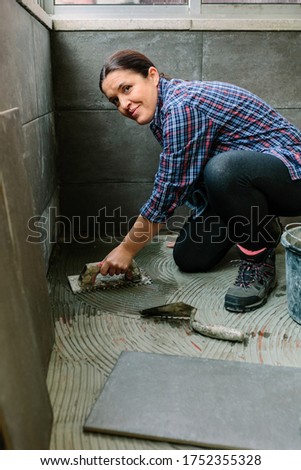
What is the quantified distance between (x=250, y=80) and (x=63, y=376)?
190 centimetres

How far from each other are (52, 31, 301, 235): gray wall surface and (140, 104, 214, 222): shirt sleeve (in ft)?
A: 3.10

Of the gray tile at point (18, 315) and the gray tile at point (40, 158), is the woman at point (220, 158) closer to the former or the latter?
the gray tile at point (40, 158)

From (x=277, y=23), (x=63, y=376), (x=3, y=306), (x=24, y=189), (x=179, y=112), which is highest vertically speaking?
(x=277, y=23)

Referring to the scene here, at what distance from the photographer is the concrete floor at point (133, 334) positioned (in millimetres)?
1120

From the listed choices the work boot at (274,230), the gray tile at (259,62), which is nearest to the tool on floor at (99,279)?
the work boot at (274,230)

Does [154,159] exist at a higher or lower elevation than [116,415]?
higher

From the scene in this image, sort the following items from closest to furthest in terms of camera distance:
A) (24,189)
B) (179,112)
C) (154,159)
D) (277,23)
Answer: (24,189)
(179,112)
(277,23)
(154,159)

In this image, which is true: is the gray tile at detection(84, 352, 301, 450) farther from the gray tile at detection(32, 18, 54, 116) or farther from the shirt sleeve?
the gray tile at detection(32, 18, 54, 116)

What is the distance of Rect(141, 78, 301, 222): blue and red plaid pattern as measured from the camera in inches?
62.0

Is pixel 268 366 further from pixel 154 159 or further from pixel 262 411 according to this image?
pixel 154 159

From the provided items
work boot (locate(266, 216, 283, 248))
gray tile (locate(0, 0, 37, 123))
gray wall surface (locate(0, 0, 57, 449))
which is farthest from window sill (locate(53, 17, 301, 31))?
work boot (locate(266, 216, 283, 248))

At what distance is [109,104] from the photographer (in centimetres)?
246

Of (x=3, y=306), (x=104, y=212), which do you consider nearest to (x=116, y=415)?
(x=3, y=306)

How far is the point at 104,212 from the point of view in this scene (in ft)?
Result: 8.71
